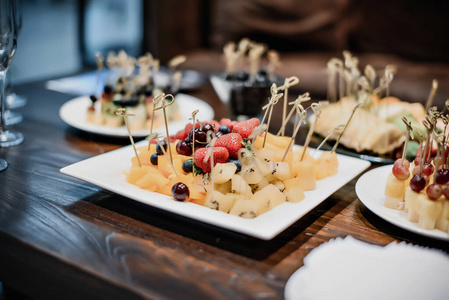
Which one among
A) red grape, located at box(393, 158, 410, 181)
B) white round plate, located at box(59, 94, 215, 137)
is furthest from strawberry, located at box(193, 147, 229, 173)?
white round plate, located at box(59, 94, 215, 137)

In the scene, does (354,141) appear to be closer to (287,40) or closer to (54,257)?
(54,257)

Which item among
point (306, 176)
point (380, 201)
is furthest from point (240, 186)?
point (380, 201)

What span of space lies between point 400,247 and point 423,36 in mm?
2491

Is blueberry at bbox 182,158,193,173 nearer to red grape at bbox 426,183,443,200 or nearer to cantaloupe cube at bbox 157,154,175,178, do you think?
cantaloupe cube at bbox 157,154,175,178

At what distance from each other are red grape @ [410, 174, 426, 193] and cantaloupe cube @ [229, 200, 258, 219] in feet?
0.97

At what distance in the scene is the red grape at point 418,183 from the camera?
0.88m

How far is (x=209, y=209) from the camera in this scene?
887mm

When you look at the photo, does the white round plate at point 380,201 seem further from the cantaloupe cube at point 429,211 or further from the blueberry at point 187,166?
the blueberry at point 187,166

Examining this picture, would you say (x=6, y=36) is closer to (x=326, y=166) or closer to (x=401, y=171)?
(x=326, y=166)

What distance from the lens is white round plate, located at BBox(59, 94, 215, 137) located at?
1421 mm

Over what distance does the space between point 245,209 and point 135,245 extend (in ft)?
0.68

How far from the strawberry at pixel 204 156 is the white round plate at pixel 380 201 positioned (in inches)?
11.2

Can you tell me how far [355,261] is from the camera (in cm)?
72

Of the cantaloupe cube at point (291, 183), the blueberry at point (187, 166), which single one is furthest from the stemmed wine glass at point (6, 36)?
the cantaloupe cube at point (291, 183)
